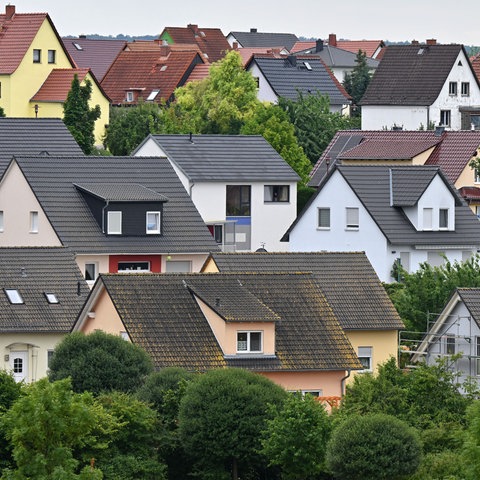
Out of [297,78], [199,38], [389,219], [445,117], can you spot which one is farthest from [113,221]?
[199,38]

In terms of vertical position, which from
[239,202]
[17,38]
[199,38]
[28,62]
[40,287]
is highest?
[199,38]

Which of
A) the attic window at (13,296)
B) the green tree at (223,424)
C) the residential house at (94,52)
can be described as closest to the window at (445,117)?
the residential house at (94,52)

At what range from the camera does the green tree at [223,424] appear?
43.2 meters

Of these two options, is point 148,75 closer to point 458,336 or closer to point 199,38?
point 199,38

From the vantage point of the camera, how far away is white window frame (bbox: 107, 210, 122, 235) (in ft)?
229

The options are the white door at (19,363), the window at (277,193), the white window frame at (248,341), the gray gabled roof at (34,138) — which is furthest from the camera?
the window at (277,193)

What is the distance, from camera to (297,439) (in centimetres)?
4234

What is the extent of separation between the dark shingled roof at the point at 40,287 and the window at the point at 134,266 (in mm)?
8772

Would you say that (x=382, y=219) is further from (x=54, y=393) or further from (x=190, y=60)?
(x=190, y=60)

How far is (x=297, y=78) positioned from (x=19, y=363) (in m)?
62.4

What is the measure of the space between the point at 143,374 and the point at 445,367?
6.89 m

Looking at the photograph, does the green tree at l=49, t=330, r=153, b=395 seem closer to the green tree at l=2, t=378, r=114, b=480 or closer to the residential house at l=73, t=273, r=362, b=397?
the residential house at l=73, t=273, r=362, b=397

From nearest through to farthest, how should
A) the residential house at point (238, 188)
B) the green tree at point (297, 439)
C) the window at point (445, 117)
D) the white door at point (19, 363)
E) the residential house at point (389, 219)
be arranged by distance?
the green tree at point (297, 439) → the white door at point (19, 363) → the residential house at point (389, 219) → the residential house at point (238, 188) → the window at point (445, 117)

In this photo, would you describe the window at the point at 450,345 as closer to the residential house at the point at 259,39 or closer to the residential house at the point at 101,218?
the residential house at the point at 101,218
